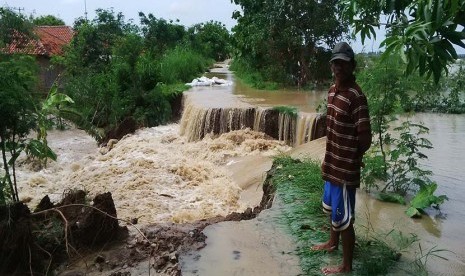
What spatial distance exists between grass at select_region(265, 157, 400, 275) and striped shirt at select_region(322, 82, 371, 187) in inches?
27.8

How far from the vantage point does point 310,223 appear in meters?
4.12

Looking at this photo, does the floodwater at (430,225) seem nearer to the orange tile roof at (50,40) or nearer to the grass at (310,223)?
the grass at (310,223)

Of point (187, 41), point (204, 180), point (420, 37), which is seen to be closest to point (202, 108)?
point (204, 180)

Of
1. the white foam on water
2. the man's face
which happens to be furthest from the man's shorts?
the white foam on water

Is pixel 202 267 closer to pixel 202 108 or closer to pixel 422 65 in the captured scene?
pixel 422 65

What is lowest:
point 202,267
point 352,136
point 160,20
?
point 202,267

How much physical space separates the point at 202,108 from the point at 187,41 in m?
24.1

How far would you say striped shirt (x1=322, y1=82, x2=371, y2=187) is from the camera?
285 centimetres

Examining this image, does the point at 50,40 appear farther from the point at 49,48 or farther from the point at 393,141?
the point at 393,141

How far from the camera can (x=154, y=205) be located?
21.8ft

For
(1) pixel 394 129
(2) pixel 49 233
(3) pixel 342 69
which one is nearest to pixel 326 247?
(3) pixel 342 69

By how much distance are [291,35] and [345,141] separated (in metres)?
12.6

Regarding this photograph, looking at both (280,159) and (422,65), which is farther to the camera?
(280,159)

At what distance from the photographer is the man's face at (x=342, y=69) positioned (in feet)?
9.48
